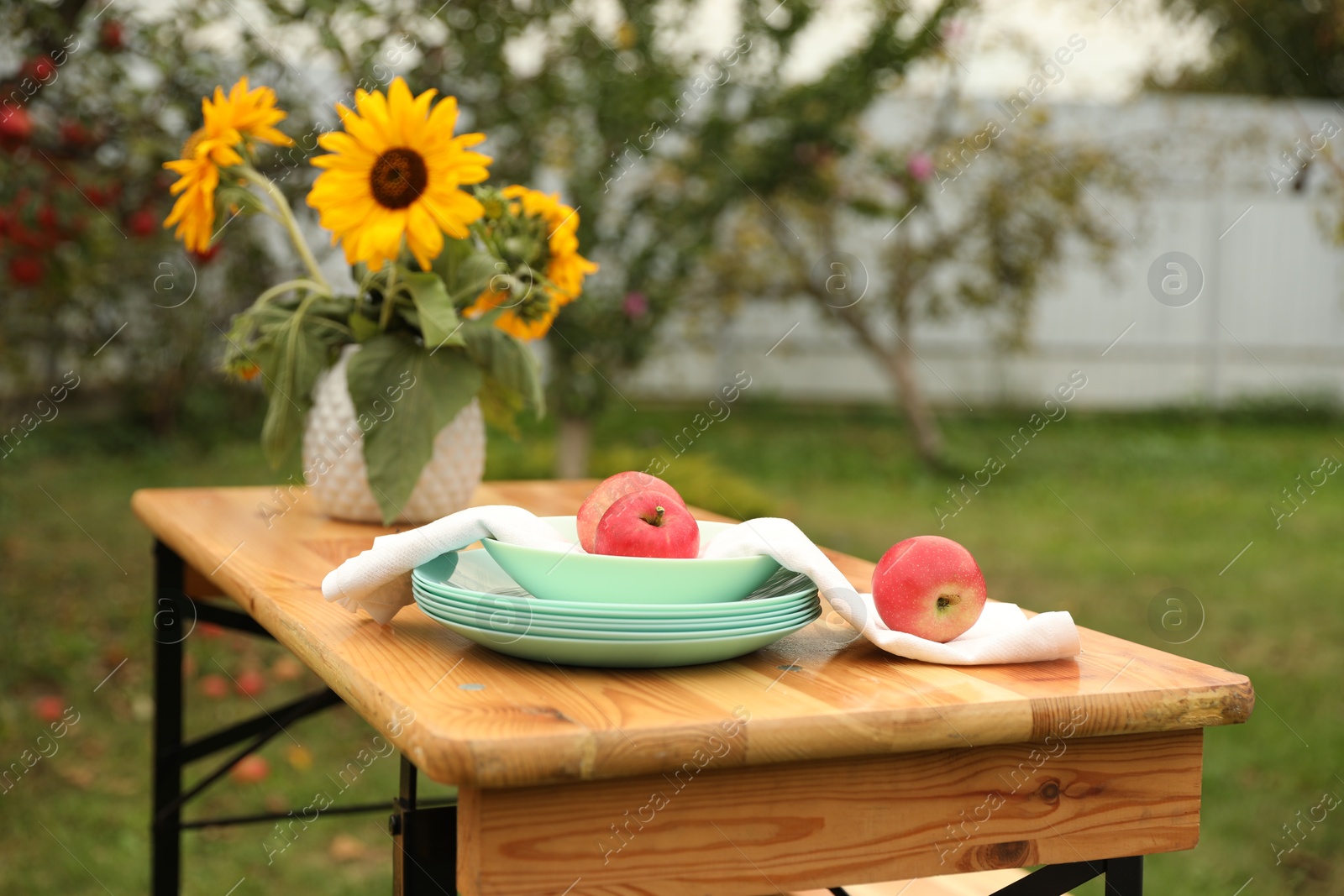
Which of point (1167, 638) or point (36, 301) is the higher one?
point (36, 301)

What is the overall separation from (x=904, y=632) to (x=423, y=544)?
0.40 meters

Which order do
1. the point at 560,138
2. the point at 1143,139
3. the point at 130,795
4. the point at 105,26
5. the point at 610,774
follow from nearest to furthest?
1. the point at 610,774
2. the point at 105,26
3. the point at 130,795
4. the point at 560,138
5. the point at 1143,139

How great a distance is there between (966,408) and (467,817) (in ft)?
27.2

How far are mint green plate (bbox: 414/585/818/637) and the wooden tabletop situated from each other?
4 centimetres

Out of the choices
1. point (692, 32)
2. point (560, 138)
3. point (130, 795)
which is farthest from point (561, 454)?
point (130, 795)

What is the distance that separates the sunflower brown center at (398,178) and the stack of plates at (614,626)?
1.84ft

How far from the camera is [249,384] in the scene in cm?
687

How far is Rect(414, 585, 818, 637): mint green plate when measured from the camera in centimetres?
90

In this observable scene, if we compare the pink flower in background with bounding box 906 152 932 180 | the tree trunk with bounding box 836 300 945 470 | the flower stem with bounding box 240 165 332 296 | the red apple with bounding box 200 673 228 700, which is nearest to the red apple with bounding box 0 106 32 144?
the flower stem with bounding box 240 165 332 296

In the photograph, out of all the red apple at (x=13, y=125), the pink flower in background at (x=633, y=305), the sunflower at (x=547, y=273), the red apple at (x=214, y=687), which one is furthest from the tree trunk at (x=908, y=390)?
the sunflower at (x=547, y=273)

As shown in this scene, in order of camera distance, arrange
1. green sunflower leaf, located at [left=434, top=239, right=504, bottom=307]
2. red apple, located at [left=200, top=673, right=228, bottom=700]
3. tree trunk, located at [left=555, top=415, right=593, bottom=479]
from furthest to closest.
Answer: tree trunk, located at [left=555, top=415, right=593, bottom=479], red apple, located at [left=200, top=673, right=228, bottom=700], green sunflower leaf, located at [left=434, top=239, right=504, bottom=307]

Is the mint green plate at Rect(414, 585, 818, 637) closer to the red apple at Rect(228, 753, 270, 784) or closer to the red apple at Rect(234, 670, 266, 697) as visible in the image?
the red apple at Rect(228, 753, 270, 784)

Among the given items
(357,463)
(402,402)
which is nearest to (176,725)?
(357,463)

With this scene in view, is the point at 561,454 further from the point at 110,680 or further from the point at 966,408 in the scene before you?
the point at 966,408
